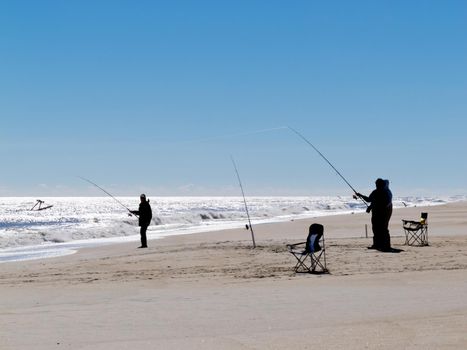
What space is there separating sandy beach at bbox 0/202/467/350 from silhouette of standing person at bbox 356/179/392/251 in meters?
1.77

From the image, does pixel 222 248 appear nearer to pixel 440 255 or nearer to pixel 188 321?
pixel 440 255

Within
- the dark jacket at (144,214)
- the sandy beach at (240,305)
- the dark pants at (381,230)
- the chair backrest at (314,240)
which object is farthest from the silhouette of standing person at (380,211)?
the dark jacket at (144,214)

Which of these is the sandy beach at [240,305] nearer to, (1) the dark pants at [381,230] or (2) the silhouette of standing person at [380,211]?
(1) the dark pants at [381,230]

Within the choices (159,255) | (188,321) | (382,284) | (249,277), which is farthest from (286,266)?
(188,321)

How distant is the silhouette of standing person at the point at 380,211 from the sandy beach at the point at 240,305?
1.77 m

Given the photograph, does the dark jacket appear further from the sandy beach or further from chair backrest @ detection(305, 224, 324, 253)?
chair backrest @ detection(305, 224, 324, 253)

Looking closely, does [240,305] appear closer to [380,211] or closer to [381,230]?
[381,230]

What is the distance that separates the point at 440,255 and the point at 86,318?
29.6 ft

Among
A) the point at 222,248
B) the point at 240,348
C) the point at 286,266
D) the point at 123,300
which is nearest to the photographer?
the point at 240,348

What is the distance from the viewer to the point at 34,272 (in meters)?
13.4

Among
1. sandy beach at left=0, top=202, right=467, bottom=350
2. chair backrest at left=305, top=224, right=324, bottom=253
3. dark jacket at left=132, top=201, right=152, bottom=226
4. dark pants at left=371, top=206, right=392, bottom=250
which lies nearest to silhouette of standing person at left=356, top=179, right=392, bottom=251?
dark pants at left=371, top=206, right=392, bottom=250

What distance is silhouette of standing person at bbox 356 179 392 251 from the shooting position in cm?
1587

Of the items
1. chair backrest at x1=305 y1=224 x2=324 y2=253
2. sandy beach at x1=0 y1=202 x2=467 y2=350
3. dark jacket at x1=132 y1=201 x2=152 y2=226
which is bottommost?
sandy beach at x1=0 y1=202 x2=467 y2=350

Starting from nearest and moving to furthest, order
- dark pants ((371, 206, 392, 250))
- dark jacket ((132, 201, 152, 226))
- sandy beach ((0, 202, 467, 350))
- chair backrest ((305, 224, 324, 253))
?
sandy beach ((0, 202, 467, 350)) → chair backrest ((305, 224, 324, 253)) → dark pants ((371, 206, 392, 250)) → dark jacket ((132, 201, 152, 226))
